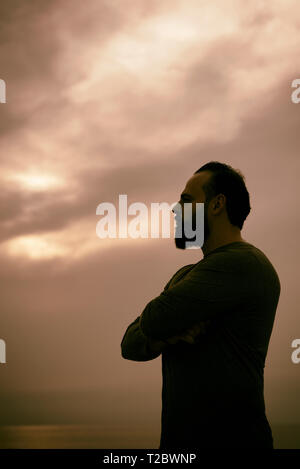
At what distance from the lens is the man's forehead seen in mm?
2788

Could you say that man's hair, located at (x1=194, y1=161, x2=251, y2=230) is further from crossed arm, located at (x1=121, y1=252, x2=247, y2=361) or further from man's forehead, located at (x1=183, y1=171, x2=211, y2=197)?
crossed arm, located at (x1=121, y1=252, x2=247, y2=361)

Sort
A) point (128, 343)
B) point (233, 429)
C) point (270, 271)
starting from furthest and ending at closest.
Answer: point (128, 343), point (270, 271), point (233, 429)

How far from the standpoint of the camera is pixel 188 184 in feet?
9.30

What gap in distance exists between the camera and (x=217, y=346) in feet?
7.89

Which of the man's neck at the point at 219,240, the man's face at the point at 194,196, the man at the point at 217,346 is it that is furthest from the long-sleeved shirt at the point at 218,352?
the man's face at the point at 194,196

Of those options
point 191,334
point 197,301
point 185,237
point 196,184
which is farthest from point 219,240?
point 191,334

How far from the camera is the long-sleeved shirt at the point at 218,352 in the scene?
235 centimetres

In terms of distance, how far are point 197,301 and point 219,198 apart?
699mm

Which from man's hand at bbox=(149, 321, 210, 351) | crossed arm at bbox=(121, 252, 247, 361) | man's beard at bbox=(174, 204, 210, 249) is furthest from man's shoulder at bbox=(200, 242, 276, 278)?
man's hand at bbox=(149, 321, 210, 351)

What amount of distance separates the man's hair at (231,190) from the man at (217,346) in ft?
0.87

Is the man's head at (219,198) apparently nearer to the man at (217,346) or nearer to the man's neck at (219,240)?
the man's neck at (219,240)
